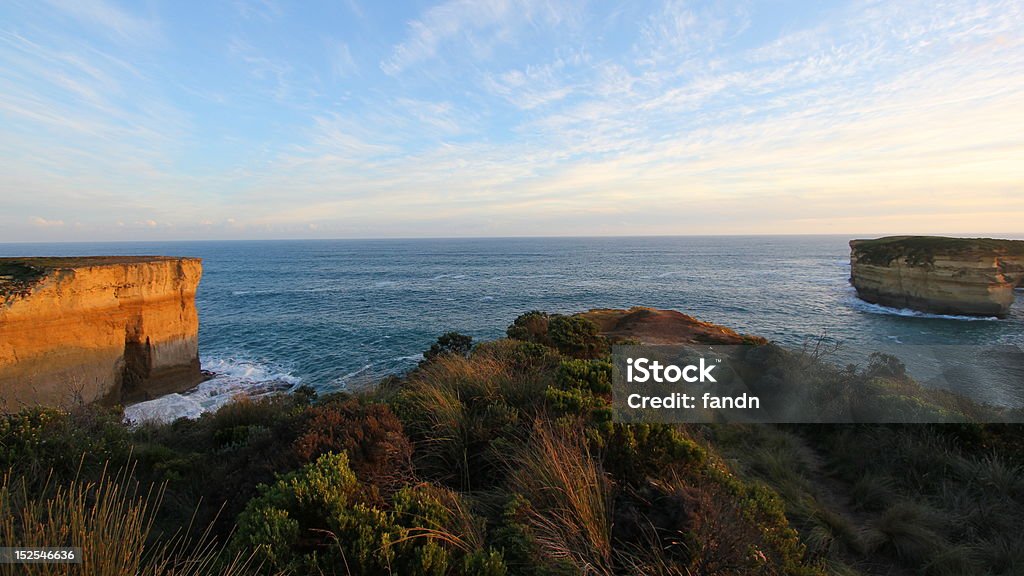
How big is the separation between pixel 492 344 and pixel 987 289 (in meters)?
42.0

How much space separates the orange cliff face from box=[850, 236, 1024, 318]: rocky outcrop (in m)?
51.4

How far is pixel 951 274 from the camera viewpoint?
32656 millimetres

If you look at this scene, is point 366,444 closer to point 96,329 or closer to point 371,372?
point 371,372

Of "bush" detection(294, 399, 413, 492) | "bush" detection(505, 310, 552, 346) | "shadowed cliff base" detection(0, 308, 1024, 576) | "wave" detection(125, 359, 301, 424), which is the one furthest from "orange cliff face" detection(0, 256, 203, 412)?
"bush" detection(294, 399, 413, 492)

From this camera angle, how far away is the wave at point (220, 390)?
1769 centimetres

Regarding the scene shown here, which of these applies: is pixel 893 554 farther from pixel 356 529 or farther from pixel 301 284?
pixel 301 284

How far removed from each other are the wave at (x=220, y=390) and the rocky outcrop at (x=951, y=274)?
46.1 meters

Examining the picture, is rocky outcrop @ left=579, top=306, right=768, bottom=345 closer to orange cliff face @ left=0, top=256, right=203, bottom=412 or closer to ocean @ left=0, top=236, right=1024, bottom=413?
ocean @ left=0, top=236, right=1024, bottom=413

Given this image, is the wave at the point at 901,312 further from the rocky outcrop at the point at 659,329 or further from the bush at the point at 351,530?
the bush at the point at 351,530

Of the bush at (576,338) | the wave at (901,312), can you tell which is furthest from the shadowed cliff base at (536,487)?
the wave at (901,312)

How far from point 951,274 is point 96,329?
5414 centimetres

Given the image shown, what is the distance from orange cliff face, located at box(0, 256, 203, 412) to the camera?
630 inches

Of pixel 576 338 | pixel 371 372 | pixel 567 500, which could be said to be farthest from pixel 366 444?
pixel 371 372

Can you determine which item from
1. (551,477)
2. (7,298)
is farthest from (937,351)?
(7,298)
